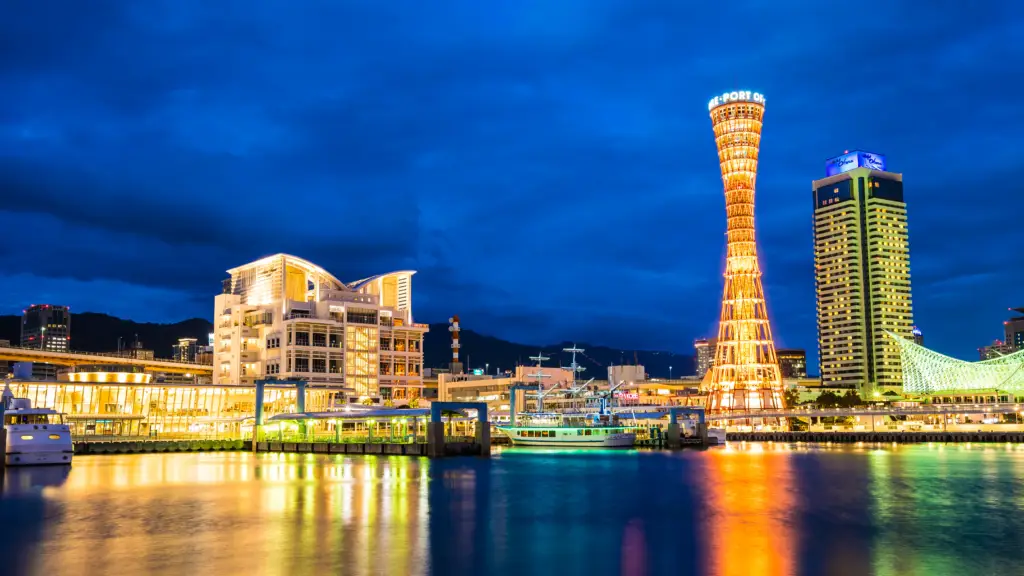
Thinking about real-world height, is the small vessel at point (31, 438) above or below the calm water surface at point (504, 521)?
above

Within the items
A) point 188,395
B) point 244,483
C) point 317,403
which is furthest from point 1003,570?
point 317,403

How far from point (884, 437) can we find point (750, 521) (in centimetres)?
9814

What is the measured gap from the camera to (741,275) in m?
134

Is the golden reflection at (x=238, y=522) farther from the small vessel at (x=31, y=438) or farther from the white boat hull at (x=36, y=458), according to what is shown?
the small vessel at (x=31, y=438)

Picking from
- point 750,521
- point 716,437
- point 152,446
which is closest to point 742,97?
point 716,437

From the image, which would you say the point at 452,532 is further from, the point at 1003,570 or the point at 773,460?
the point at 773,460

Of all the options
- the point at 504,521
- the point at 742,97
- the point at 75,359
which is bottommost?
the point at 504,521

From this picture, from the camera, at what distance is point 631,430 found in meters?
106

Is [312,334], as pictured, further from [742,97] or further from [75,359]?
[742,97]

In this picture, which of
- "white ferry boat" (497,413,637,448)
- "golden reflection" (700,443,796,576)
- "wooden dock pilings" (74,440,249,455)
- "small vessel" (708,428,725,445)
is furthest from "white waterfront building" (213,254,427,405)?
"golden reflection" (700,443,796,576)

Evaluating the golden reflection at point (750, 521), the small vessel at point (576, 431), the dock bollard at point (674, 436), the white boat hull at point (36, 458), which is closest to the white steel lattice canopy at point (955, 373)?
the dock bollard at point (674, 436)

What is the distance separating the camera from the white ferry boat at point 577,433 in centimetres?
10269

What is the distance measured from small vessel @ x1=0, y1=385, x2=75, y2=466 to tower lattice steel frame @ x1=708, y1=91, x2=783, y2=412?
95.5m

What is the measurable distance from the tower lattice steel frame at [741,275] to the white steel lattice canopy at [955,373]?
4297 centimetres
